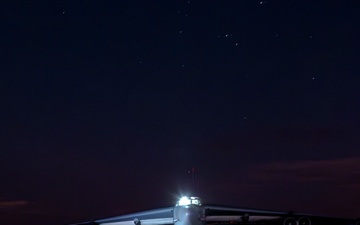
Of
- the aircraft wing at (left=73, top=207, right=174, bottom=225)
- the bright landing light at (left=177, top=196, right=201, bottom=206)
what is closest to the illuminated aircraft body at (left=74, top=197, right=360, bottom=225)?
the aircraft wing at (left=73, top=207, right=174, bottom=225)

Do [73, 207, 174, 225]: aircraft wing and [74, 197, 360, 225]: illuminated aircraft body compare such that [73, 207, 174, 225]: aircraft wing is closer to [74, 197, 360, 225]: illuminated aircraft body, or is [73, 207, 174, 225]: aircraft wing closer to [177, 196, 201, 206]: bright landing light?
[74, 197, 360, 225]: illuminated aircraft body

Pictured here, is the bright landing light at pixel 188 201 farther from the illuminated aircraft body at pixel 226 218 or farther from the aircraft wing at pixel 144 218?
the aircraft wing at pixel 144 218

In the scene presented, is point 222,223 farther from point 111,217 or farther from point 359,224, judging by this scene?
point 359,224

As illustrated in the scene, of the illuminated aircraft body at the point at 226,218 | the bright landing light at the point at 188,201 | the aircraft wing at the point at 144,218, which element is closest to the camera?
the bright landing light at the point at 188,201

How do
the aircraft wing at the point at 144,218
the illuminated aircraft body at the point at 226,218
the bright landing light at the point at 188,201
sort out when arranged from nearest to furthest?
1. the bright landing light at the point at 188,201
2. the illuminated aircraft body at the point at 226,218
3. the aircraft wing at the point at 144,218

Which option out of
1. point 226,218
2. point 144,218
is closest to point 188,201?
point 144,218

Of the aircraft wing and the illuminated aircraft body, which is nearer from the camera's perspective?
the illuminated aircraft body

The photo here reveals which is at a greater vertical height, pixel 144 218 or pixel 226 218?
pixel 226 218

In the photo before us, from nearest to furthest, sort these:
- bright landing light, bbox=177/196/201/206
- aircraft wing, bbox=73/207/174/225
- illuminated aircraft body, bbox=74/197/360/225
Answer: bright landing light, bbox=177/196/201/206 < illuminated aircraft body, bbox=74/197/360/225 < aircraft wing, bbox=73/207/174/225

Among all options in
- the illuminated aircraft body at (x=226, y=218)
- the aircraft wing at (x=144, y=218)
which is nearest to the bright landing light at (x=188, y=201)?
the illuminated aircraft body at (x=226, y=218)

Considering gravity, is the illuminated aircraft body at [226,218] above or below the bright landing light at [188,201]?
above

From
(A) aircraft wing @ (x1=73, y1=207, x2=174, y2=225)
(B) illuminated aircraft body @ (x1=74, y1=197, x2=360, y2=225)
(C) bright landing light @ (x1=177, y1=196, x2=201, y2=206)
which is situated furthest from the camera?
(A) aircraft wing @ (x1=73, y1=207, x2=174, y2=225)

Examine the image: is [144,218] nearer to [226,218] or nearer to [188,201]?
[226,218]

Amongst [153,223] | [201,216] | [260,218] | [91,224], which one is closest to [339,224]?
[260,218]
